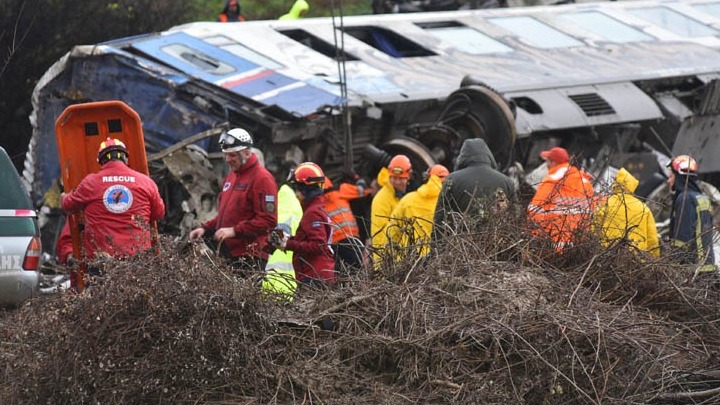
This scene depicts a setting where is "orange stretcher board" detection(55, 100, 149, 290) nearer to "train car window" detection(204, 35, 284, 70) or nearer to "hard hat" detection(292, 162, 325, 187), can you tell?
"hard hat" detection(292, 162, 325, 187)

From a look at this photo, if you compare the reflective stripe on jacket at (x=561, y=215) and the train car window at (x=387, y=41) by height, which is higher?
the reflective stripe on jacket at (x=561, y=215)

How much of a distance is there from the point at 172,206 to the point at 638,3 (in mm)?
8173

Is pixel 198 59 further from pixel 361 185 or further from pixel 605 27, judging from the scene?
pixel 605 27

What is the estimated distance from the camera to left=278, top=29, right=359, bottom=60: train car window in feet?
49.1

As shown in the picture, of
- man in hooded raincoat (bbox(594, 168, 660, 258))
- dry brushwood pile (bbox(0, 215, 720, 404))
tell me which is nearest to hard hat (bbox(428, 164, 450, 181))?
man in hooded raincoat (bbox(594, 168, 660, 258))

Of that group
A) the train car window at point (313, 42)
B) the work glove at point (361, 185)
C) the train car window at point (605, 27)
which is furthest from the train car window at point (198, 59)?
the train car window at point (605, 27)

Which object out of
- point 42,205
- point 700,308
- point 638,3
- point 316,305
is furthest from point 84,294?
point 638,3

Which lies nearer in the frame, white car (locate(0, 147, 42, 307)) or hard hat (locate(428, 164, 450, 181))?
white car (locate(0, 147, 42, 307))

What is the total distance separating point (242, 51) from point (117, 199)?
6.05 meters

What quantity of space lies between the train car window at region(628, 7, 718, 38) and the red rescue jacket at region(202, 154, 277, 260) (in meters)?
9.98

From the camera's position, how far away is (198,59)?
45.2 feet

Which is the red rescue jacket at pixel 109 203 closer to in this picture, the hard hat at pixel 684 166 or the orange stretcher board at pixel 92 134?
the orange stretcher board at pixel 92 134

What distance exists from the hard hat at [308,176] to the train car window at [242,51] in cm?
519

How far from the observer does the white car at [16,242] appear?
31.0 feet
